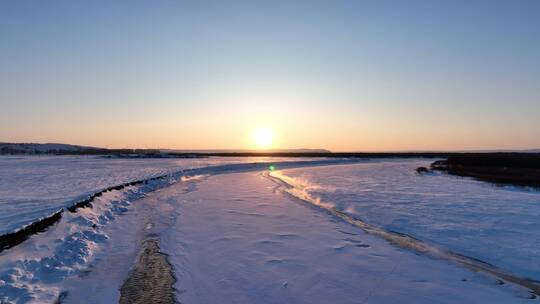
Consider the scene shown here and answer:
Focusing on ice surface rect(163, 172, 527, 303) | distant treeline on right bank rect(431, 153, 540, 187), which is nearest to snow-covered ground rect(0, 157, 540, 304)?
ice surface rect(163, 172, 527, 303)

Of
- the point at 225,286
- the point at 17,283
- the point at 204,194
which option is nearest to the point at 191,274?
the point at 225,286

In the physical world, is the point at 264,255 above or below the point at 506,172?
below

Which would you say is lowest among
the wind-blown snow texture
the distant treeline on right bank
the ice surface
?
the ice surface

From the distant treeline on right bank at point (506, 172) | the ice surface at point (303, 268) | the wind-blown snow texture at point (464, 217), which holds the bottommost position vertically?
the ice surface at point (303, 268)

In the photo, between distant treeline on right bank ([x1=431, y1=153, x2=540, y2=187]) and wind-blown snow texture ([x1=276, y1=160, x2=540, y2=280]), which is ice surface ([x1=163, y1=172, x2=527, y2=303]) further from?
distant treeline on right bank ([x1=431, y1=153, x2=540, y2=187])

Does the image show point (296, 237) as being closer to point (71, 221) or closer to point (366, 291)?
point (366, 291)

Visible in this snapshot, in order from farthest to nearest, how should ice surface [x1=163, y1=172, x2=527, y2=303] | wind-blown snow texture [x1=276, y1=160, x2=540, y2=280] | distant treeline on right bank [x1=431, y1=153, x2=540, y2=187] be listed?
distant treeline on right bank [x1=431, y1=153, x2=540, y2=187] → wind-blown snow texture [x1=276, y1=160, x2=540, y2=280] → ice surface [x1=163, y1=172, x2=527, y2=303]

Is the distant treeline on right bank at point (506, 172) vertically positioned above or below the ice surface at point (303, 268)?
above

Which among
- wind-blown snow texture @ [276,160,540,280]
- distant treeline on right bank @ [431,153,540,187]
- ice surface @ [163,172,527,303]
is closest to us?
ice surface @ [163,172,527,303]

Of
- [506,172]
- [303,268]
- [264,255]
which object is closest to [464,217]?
[303,268]

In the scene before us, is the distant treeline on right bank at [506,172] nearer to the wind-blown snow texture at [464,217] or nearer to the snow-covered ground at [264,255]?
the wind-blown snow texture at [464,217]

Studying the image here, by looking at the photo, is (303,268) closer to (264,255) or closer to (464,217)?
(264,255)

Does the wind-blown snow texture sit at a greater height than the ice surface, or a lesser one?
greater

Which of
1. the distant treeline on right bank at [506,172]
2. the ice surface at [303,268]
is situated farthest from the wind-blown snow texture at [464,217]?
the distant treeline on right bank at [506,172]
